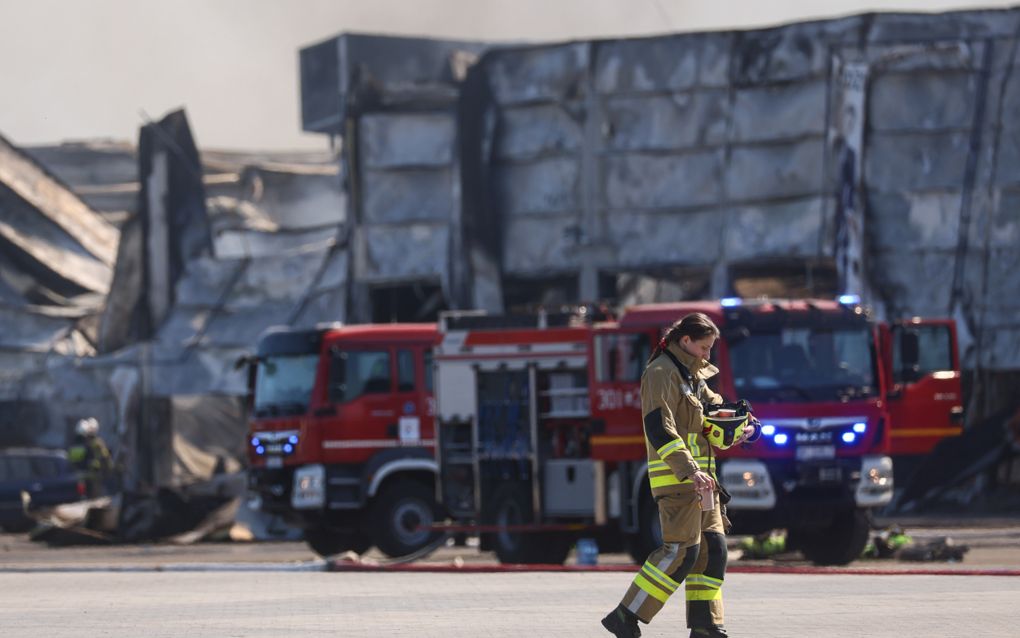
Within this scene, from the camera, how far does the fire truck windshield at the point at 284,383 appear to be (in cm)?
2105

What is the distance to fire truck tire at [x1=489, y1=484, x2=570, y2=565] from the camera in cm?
1862

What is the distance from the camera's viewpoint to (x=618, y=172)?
108ft

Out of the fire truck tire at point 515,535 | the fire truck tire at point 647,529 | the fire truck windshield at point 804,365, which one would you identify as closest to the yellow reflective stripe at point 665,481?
the fire truck windshield at point 804,365

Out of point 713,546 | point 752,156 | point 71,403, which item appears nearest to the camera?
point 713,546

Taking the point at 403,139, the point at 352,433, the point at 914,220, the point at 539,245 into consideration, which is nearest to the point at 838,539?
the point at 352,433

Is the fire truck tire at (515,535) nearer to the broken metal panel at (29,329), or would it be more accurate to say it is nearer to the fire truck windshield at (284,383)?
the fire truck windshield at (284,383)

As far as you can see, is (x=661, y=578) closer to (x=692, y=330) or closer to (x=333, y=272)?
(x=692, y=330)

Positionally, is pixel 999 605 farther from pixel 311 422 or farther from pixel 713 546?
pixel 311 422

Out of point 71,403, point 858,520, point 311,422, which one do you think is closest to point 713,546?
point 858,520

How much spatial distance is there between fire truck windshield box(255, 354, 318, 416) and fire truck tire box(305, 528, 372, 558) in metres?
1.59

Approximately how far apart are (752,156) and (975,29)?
4450mm

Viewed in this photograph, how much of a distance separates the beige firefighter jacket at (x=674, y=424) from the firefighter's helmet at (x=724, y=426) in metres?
0.05

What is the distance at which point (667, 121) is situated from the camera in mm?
32375

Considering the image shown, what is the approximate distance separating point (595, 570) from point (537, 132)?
18.4 metres
